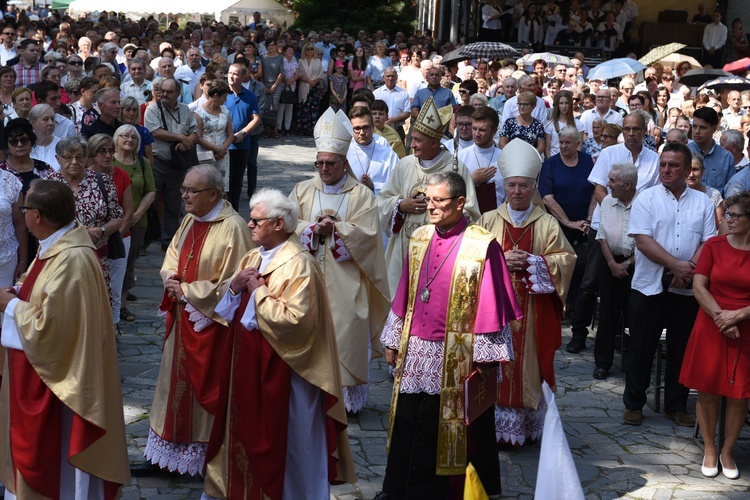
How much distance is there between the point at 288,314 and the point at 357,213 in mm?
2112

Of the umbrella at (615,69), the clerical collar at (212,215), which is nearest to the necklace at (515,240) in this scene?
the clerical collar at (212,215)

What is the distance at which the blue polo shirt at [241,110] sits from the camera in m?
13.7

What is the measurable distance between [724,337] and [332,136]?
2923 millimetres

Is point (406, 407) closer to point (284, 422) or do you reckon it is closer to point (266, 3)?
point (284, 422)

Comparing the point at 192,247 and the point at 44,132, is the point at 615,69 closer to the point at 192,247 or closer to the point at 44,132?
the point at 44,132

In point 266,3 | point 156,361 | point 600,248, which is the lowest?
point 156,361

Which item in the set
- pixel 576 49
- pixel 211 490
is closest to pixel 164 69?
pixel 211 490

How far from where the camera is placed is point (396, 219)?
7961mm

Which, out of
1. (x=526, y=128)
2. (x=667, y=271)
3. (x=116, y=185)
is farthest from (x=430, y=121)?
(x=526, y=128)

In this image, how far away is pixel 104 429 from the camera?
5.15m

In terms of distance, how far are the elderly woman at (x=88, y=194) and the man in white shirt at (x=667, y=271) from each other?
3937 millimetres

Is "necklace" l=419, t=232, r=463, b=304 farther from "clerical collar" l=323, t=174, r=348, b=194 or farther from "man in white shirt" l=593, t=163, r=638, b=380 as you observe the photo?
"man in white shirt" l=593, t=163, r=638, b=380

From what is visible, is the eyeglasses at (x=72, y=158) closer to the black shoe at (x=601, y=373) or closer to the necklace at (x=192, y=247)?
the necklace at (x=192, y=247)

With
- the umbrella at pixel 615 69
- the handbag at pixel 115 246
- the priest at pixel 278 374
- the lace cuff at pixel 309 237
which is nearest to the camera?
the priest at pixel 278 374
